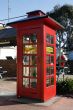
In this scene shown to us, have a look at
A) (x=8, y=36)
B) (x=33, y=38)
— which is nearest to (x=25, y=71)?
(x=33, y=38)

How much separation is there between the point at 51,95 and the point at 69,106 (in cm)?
150

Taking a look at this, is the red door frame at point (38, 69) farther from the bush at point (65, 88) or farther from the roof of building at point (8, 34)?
the roof of building at point (8, 34)

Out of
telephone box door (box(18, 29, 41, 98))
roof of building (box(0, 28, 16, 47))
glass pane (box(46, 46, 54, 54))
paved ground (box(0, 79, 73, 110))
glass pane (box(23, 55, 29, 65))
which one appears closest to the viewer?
paved ground (box(0, 79, 73, 110))

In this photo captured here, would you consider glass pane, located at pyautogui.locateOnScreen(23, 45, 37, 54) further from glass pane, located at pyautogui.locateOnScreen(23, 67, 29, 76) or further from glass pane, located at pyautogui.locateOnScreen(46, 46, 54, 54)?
glass pane, located at pyautogui.locateOnScreen(23, 67, 29, 76)

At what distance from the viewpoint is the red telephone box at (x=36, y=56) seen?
35.4ft

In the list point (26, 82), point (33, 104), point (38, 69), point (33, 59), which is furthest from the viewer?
point (26, 82)

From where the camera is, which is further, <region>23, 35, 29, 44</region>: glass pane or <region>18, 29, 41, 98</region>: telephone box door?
<region>23, 35, 29, 44</region>: glass pane

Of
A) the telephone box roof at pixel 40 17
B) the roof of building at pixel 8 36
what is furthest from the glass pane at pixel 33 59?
the roof of building at pixel 8 36

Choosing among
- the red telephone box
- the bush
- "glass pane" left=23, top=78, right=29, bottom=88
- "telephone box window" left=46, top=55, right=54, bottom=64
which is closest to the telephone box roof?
the red telephone box

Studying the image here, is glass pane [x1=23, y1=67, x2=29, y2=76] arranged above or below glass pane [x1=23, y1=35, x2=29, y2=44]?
below

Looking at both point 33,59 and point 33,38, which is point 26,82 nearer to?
point 33,59

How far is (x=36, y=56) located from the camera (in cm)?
1101

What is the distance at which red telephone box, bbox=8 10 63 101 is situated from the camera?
35.4 ft

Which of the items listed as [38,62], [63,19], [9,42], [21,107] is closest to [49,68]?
[38,62]
